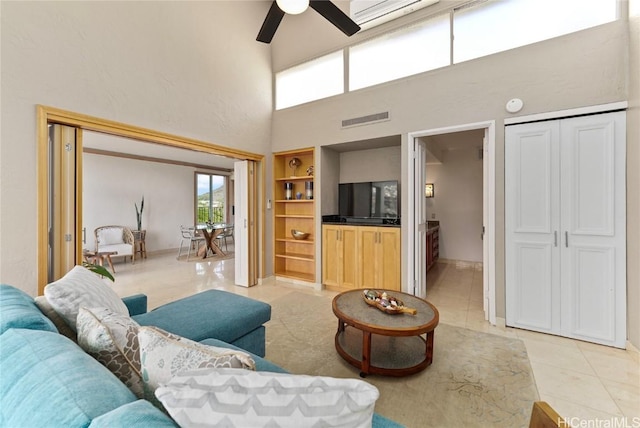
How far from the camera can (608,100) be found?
7.73 feet

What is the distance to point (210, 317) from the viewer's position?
1831mm

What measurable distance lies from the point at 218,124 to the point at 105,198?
15.0 feet

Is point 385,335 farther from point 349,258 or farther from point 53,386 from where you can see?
point 349,258

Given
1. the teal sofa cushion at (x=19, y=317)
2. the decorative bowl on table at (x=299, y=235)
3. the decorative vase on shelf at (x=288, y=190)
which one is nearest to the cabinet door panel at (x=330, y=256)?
the decorative bowl on table at (x=299, y=235)

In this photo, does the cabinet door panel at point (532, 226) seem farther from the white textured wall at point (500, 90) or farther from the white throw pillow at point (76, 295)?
the white throw pillow at point (76, 295)

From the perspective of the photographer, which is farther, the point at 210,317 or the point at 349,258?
the point at 349,258

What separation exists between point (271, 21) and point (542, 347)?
3891mm

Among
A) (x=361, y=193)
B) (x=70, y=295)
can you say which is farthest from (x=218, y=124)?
(x=70, y=295)

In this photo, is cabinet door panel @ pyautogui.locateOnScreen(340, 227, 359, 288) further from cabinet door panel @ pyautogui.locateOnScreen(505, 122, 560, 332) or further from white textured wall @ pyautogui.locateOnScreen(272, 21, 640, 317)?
cabinet door panel @ pyautogui.locateOnScreen(505, 122, 560, 332)

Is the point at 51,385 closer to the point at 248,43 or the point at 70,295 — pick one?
the point at 70,295

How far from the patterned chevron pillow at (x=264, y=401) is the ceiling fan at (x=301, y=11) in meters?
2.53

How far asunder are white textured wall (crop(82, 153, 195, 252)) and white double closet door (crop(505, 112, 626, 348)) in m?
7.88

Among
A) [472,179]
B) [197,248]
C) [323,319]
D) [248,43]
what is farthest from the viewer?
[197,248]

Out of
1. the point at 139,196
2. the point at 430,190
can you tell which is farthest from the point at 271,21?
the point at 139,196
